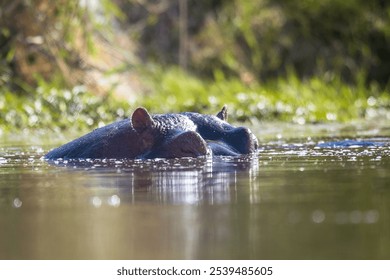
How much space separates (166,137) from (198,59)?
1485 cm

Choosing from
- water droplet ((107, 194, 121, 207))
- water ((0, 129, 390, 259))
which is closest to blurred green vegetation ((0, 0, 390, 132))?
water ((0, 129, 390, 259))

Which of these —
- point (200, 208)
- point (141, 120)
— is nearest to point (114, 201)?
point (200, 208)

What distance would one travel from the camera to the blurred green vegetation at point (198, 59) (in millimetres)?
13680

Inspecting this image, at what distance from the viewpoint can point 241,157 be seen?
7574 millimetres

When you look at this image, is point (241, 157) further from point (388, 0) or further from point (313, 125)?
point (388, 0)

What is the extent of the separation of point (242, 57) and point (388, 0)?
3557mm

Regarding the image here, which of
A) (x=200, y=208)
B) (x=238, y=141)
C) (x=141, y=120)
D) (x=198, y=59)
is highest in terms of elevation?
(x=198, y=59)

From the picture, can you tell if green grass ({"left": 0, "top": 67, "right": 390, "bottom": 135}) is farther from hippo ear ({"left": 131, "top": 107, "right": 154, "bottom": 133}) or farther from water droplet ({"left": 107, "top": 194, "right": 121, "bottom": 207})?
water droplet ({"left": 107, "top": 194, "right": 121, "bottom": 207})

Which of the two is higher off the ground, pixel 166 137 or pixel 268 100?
pixel 268 100

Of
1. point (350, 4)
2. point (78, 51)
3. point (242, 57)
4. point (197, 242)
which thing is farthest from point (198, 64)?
point (197, 242)

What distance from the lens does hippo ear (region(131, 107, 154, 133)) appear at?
24.8 ft

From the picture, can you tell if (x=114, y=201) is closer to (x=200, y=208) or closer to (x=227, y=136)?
(x=200, y=208)

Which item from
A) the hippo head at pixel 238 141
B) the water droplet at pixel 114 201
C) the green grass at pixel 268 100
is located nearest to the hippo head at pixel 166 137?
the hippo head at pixel 238 141

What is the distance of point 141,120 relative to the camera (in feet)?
24.9
